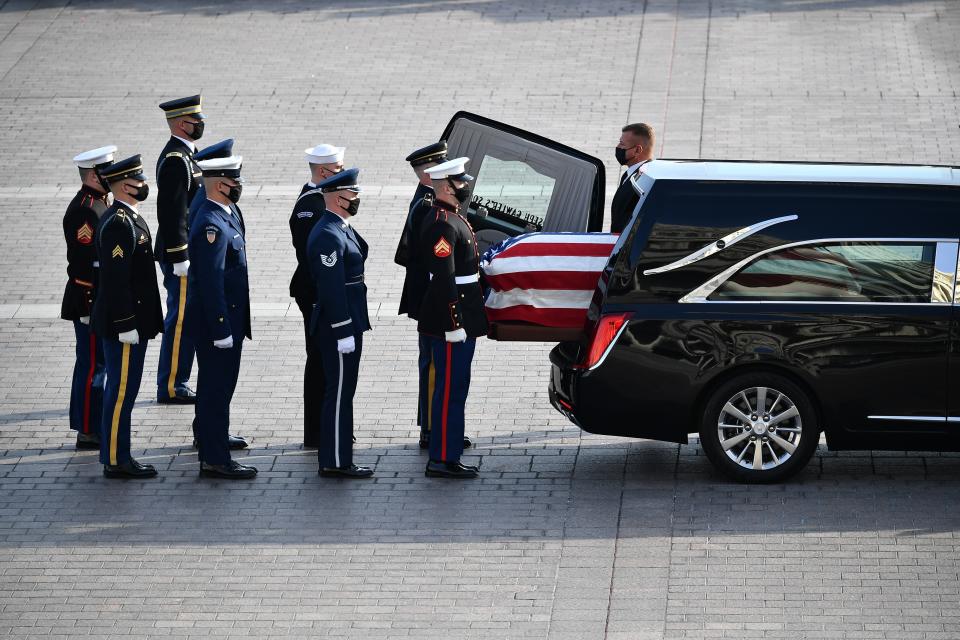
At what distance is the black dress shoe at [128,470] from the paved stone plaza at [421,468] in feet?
0.26

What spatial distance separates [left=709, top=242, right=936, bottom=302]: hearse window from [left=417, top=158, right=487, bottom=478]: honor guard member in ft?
4.80

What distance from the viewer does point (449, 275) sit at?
9141 millimetres

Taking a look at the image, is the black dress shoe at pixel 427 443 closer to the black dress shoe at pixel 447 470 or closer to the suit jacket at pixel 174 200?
the black dress shoe at pixel 447 470

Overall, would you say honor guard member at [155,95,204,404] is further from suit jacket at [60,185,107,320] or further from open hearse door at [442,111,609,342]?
open hearse door at [442,111,609,342]

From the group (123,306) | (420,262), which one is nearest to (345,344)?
(420,262)

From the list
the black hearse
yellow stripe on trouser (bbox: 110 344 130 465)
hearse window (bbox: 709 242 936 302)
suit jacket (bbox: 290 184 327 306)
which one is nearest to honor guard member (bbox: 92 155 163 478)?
yellow stripe on trouser (bbox: 110 344 130 465)

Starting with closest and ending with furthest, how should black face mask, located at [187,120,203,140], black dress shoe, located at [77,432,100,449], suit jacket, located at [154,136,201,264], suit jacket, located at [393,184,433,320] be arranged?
suit jacket, located at [393,184,433,320] < black dress shoe, located at [77,432,100,449] < suit jacket, located at [154,136,201,264] < black face mask, located at [187,120,203,140]

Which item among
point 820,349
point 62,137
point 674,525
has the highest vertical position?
point 820,349

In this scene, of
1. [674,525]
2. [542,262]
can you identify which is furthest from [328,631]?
[542,262]

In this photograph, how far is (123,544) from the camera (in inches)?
337

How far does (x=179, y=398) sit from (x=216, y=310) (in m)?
1.87

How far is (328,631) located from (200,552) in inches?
49.5

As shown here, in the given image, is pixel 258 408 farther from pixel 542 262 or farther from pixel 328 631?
pixel 328 631

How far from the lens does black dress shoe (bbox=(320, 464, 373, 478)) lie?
9484 millimetres
